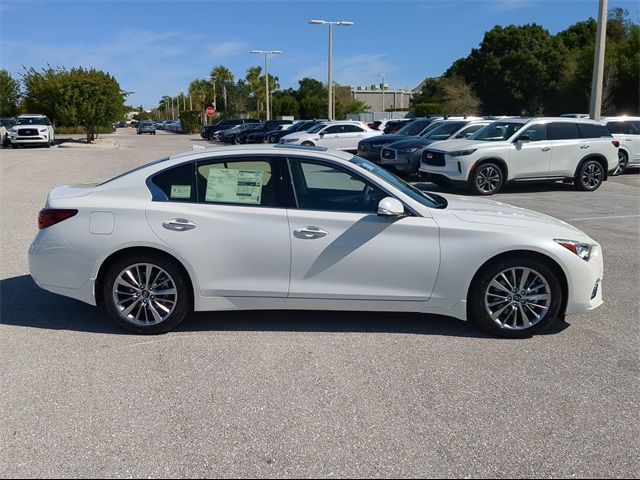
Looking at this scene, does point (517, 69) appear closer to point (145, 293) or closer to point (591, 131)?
point (591, 131)

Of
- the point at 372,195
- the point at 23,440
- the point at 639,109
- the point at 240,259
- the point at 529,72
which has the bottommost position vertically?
the point at 23,440

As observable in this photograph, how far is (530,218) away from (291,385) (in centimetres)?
262

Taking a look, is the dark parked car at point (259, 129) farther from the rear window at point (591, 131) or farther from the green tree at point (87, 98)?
the rear window at point (591, 131)

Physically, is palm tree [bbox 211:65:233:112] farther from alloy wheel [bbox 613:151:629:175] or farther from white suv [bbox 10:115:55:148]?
alloy wheel [bbox 613:151:629:175]

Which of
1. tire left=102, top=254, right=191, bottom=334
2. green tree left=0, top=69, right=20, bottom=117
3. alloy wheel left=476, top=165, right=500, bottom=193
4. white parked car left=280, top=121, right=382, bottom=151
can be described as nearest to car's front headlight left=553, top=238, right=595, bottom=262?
tire left=102, top=254, right=191, bottom=334

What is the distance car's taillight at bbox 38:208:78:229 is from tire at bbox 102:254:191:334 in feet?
1.84

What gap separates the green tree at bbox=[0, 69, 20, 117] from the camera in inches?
1930

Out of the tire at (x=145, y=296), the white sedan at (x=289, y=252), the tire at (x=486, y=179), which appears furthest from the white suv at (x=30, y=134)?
the tire at (x=145, y=296)

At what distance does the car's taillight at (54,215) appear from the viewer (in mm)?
5051

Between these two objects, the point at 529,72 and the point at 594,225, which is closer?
the point at 594,225

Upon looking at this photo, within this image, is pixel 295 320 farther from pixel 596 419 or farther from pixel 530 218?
pixel 596 419

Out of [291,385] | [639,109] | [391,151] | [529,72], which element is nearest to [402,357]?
[291,385]

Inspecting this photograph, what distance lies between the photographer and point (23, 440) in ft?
11.4

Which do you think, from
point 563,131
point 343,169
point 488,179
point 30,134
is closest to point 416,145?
point 488,179
